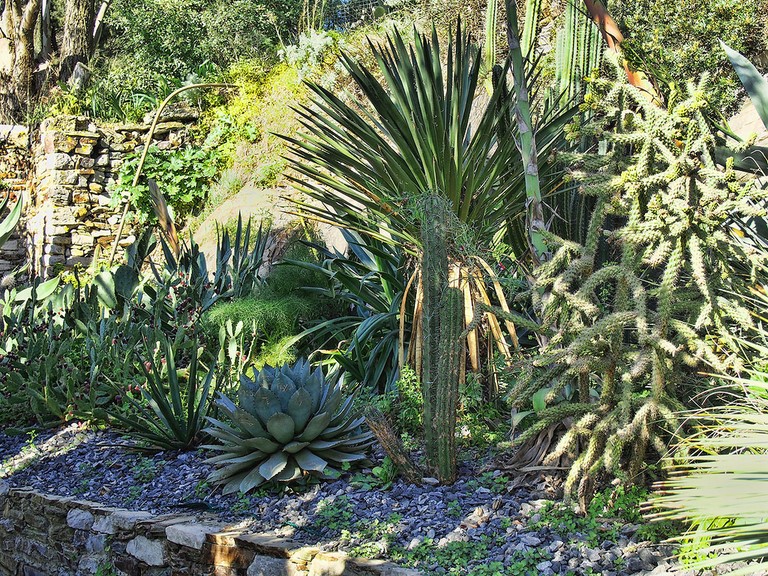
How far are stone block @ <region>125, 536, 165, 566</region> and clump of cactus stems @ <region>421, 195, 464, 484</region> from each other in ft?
4.36

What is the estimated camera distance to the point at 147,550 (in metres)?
3.58

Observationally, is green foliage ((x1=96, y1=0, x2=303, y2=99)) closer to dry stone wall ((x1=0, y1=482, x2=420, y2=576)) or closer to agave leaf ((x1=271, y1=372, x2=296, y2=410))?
dry stone wall ((x1=0, y1=482, x2=420, y2=576))

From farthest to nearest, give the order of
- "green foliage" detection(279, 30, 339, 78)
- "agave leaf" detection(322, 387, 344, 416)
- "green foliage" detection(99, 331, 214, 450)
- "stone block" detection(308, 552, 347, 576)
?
"green foliage" detection(279, 30, 339, 78), "green foliage" detection(99, 331, 214, 450), "agave leaf" detection(322, 387, 344, 416), "stone block" detection(308, 552, 347, 576)

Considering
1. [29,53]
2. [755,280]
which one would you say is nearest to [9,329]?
[755,280]

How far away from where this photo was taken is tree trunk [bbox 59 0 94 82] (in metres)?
11.8

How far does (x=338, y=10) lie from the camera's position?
11422mm

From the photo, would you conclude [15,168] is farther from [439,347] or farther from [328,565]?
[328,565]

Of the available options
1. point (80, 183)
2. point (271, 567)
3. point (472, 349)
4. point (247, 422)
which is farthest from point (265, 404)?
point (80, 183)

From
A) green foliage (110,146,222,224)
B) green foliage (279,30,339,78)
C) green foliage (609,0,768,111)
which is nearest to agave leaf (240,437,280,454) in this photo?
green foliage (609,0,768,111)

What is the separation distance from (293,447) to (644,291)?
1.78 meters

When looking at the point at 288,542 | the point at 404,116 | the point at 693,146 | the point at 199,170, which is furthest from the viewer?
the point at 199,170

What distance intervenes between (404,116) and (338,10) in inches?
309

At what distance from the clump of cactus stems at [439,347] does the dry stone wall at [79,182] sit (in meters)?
7.40

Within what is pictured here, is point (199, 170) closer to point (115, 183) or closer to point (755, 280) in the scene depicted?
point (115, 183)
